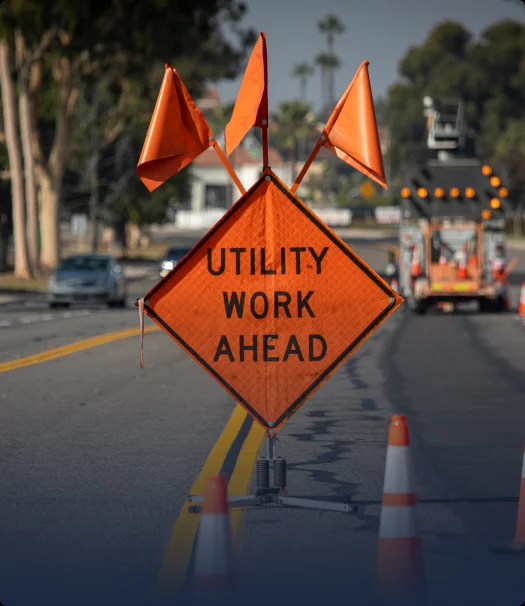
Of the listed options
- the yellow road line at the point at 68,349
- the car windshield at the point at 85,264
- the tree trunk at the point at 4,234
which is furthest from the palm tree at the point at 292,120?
the yellow road line at the point at 68,349

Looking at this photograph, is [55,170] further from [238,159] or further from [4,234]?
[238,159]

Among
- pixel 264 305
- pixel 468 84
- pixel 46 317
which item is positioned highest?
pixel 468 84

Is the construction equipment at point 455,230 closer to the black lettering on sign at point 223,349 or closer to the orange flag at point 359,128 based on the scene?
the orange flag at point 359,128

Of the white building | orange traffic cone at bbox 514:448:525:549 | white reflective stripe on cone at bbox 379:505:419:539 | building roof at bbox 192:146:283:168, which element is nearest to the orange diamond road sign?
orange traffic cone at bbox 514:448:525:549

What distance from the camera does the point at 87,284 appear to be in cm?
3741

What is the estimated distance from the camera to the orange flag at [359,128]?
8812 mm

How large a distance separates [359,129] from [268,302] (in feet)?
3.90

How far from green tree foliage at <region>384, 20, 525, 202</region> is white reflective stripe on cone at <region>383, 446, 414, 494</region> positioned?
126446 millimetres

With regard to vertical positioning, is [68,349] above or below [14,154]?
below

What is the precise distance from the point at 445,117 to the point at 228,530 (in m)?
40.4

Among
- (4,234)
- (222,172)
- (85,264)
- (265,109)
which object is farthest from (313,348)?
(222,172)

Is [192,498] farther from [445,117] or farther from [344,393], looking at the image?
[445,117]

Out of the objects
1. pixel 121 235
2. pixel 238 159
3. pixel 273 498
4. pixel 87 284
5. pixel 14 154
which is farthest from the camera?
pixel 238 159

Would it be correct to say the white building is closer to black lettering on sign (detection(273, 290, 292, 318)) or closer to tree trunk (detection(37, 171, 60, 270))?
tree trunk (detection(37, 171, 60, 270))
